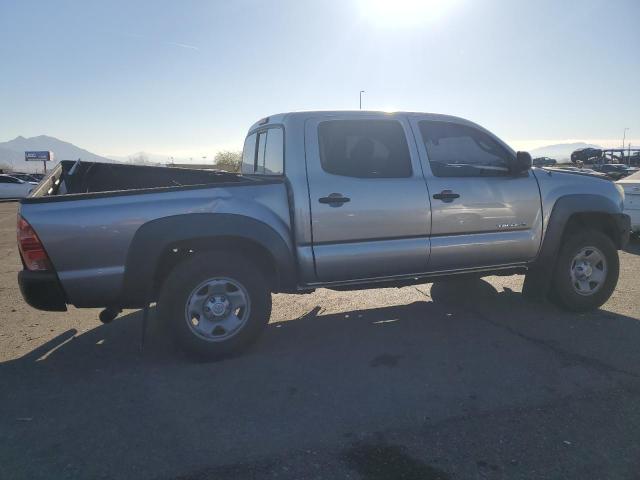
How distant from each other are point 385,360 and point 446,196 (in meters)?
1.60

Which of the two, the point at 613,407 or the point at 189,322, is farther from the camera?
the point at 189,322

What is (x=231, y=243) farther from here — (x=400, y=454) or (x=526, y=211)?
(x=526, y=211)

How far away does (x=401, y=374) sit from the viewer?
3.81m

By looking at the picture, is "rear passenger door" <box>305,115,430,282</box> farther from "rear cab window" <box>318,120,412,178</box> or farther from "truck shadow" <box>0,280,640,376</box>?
"truck shadow" <box>0,280,640,376</box>

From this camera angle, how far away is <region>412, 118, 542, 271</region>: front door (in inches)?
182

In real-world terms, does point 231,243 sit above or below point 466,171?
below

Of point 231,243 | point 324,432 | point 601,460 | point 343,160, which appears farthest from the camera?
point 343,160

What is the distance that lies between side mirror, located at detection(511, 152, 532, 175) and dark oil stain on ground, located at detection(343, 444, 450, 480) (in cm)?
316

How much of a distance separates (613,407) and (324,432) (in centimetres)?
190

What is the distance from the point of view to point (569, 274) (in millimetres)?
5195

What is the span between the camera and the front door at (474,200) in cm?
462

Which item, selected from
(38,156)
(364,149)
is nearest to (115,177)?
(364,149)

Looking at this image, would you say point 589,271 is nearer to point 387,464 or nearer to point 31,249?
point 387,464

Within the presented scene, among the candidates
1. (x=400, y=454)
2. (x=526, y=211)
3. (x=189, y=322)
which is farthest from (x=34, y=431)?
(x=526, y=211)
